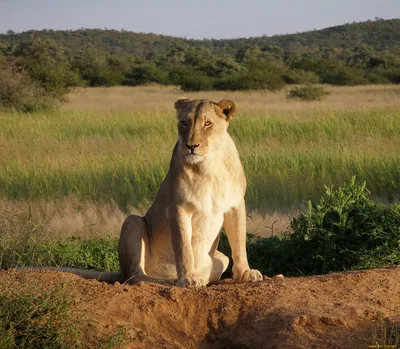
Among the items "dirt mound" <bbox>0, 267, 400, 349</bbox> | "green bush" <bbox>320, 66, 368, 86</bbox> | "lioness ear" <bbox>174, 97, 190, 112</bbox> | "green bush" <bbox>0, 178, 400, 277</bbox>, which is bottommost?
"green bush" <bbox>320, 66, 368, 86</bbox>

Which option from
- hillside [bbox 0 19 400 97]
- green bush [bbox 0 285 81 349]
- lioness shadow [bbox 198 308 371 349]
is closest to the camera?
green bush [bbox 0 285 81 349]

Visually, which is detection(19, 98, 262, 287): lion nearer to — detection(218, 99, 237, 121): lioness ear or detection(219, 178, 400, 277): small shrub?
detection(218, 99, 237, 121): lioness ear

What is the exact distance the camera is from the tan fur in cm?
502

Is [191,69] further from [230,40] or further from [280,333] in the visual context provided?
[230,40]

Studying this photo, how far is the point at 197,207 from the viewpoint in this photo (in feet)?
16.5

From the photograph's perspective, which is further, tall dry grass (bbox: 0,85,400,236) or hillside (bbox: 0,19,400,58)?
hillside (bbox: 0,19,400,58)

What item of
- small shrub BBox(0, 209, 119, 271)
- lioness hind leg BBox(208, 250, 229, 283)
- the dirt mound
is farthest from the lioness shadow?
small shrub BBox(0, 209, 119, 271)

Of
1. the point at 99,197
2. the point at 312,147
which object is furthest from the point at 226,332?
the point at 312,147

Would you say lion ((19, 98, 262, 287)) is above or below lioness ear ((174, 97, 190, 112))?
below

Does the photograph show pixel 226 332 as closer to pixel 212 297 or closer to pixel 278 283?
pixel 212 297

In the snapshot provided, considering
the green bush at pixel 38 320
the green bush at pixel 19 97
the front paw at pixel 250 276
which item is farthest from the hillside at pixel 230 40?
the green bush at pixel 38 320

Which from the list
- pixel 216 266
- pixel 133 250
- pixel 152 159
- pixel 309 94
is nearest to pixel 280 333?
pixel 216 266

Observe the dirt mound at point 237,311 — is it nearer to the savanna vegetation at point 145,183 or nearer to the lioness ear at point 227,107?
the savanna vegetation at point 145,183

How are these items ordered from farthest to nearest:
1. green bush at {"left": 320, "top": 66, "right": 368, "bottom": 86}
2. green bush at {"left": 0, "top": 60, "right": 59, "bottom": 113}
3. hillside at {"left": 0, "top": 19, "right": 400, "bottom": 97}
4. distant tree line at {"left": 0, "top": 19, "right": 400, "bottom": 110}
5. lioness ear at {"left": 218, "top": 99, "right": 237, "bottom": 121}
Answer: green bush at {"left": 320, "top": 66, "right": 368, "bottom": 86} < hillside at {"left": 0, "top": 19, "right": 400, "bottom": 97} < distant tree line at {"left": 0, "top": 19, "right": 400, "bottom": 110} < green bush at {"left": 0, "top": 60, "right": 59, "bottom": 113} < lioness ear at {"left": 218, "top": 99, "right": 237, "bottom": 121}
